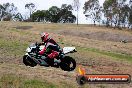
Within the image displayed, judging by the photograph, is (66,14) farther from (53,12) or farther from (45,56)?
(45,56)

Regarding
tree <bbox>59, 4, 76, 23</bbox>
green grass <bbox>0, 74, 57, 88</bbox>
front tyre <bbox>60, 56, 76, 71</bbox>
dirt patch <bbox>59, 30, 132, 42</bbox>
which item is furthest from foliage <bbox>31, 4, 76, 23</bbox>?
front tyre <bbox>60, 56, 76, 71</bbox>

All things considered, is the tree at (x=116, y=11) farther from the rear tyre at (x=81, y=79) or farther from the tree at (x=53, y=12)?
the rear tyre at (x=81, y=79)

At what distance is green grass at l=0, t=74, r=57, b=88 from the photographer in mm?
36156

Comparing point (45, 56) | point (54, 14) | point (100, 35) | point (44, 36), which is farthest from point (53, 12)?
point (44, 36)

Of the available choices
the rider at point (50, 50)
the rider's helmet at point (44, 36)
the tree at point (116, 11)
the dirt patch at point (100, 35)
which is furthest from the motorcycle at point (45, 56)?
the tree at point (116, 11)

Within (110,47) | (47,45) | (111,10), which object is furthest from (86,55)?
(111,10)

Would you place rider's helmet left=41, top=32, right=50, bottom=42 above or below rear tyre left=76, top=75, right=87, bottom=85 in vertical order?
above

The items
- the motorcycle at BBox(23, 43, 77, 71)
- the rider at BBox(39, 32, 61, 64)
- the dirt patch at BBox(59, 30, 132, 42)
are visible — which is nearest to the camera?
the rider at BBox(39, 32, 61, 64)

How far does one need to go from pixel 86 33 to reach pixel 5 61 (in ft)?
226

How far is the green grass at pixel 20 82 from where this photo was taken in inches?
1423

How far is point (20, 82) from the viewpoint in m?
36.9

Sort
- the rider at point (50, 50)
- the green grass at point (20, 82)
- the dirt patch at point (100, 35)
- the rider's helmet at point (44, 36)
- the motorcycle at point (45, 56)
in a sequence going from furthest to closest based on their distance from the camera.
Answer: the dirt patch at point (100, 35), the green grass at point (20, 82), the motorcycle at point (45, 56), the rider at point (50, 50), the rider's helmet at point (44, 36)

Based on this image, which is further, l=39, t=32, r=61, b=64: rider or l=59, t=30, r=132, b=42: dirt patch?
l=59, t=30, r=132, b=42: dirt patch

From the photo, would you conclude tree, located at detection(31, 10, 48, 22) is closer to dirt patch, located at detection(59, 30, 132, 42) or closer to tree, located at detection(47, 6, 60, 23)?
tree, located at detection(47, 6, 60, 23)
